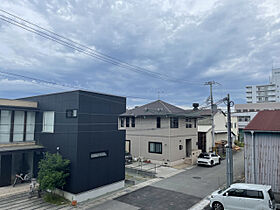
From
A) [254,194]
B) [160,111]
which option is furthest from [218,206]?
[160,111]

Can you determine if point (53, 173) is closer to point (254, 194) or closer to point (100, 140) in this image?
point (100, 140)

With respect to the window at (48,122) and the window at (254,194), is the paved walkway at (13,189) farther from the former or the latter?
the window at (254,194)

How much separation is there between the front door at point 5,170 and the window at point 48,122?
2.98 m

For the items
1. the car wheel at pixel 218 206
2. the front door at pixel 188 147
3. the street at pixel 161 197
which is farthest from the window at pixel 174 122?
the car wheel at pixel 218 206

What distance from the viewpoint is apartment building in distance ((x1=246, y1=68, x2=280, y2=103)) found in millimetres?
74188

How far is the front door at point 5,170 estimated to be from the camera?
13094 mm

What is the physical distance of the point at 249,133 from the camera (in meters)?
11.9

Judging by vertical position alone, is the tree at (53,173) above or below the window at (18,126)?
below

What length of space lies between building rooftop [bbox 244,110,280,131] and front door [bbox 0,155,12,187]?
16.1 m

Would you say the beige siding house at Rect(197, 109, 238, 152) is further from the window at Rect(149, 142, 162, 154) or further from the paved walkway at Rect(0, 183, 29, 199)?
the paved walkway at Rect(0, 183, 29, 199)

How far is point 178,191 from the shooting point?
13.1 m

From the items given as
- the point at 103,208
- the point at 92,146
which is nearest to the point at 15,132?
the point at 92,146

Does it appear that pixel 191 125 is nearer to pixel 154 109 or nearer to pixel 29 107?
pixel 154 109

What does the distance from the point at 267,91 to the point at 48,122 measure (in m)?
84.4
